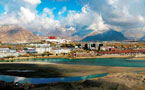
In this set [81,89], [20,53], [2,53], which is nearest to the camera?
[81,89]

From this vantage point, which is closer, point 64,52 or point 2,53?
point 2,53

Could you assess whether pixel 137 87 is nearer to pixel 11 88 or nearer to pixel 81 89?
pixel 81 89

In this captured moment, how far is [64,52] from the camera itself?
447ft

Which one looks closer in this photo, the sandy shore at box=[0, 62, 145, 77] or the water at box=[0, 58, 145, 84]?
the water at box=[0, 58, 145, 84]

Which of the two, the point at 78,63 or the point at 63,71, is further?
the point at 78,63

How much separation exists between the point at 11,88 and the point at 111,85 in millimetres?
18907

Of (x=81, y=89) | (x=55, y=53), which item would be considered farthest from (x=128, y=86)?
(x=55, y=53)

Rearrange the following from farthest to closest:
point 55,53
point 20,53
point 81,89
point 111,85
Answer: point 55,53 → point 20,53 → point 111,85 → point 81,89

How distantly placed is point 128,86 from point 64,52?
10597 centimetres

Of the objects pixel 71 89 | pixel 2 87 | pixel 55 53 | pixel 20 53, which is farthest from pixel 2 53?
pixel 71 89

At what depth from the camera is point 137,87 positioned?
3145cm

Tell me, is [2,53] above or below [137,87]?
above

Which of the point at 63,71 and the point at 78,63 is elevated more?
the point at 78,63

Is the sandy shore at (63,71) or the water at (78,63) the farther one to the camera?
the sandy shore at (63,71)
